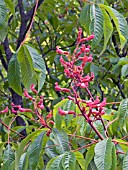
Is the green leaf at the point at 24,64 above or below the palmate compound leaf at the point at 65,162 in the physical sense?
above

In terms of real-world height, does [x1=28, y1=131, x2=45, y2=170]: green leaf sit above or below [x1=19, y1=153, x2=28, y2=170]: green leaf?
above

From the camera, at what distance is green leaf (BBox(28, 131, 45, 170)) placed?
3.26 feet

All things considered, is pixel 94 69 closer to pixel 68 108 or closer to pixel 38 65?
pixel 68 108

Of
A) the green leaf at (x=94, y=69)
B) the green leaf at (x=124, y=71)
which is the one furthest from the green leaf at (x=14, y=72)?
the green leaf at (x=94, y=69)

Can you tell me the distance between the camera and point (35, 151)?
1002 mm

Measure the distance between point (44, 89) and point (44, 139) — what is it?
4.74ft

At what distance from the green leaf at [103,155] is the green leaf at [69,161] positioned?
6 cm

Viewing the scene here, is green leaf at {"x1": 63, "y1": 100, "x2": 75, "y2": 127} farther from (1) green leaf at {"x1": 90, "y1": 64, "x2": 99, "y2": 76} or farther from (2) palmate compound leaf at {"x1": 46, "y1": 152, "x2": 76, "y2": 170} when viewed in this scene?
(1) green leaf at {"x1": 90, "y1": 64, "x2": 99, "y2": 76}

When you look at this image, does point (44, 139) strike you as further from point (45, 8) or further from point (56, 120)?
point (45, 8)

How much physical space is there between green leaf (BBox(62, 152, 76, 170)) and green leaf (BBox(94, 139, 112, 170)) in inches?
2.5

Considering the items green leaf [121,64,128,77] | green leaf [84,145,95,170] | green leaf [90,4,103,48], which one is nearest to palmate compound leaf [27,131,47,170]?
green leaf [84,145,95,170]

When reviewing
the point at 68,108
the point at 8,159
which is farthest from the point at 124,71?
the point at 8,159

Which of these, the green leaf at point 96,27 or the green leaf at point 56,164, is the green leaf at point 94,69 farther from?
the green leaf at point 56,164

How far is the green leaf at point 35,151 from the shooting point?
99 cm
